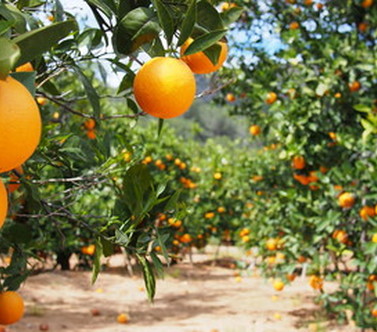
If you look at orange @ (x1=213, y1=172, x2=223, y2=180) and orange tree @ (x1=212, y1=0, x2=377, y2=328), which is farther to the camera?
orange @ (x1=213, y1=172, x2=223, y2=180)

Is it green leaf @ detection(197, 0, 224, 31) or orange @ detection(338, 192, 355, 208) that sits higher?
green leaf @ detection(197, 0, 224, 31)

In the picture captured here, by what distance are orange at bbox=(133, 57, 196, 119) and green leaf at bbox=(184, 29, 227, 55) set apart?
3 cm

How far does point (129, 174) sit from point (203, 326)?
4.00m

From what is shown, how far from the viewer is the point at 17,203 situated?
147cm

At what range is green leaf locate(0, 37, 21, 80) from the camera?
1.42 ft

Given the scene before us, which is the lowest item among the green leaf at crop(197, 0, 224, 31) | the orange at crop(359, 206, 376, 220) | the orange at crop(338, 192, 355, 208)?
the orange at crop(359, 206, 376, 220)

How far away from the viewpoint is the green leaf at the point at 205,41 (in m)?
0.74

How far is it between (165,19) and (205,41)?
0.24ft

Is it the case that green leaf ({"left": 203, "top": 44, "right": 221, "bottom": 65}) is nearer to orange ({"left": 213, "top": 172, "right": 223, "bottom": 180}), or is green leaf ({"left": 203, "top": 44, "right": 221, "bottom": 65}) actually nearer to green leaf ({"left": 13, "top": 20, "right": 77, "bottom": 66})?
green leaf ({"left": 13, "top": 20, "right": 77, "bottom": 66})

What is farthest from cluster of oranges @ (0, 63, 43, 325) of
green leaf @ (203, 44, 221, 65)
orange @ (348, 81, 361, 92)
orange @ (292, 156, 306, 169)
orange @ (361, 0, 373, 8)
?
orange @ (361, 0, 373, 8)

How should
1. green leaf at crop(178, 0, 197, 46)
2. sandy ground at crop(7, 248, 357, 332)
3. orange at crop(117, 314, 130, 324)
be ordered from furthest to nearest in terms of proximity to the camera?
orange at crop(117, 314, 130, 324)
sandy ground at crop(7, 248, 357, 332)
green leaf at crop(178, 0, 197, 46)

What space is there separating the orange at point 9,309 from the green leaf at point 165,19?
3.31 ft

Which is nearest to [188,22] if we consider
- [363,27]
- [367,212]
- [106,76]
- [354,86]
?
[106,76]

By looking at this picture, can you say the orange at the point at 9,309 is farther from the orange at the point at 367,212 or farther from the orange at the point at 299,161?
the orange at the point at 299,161
